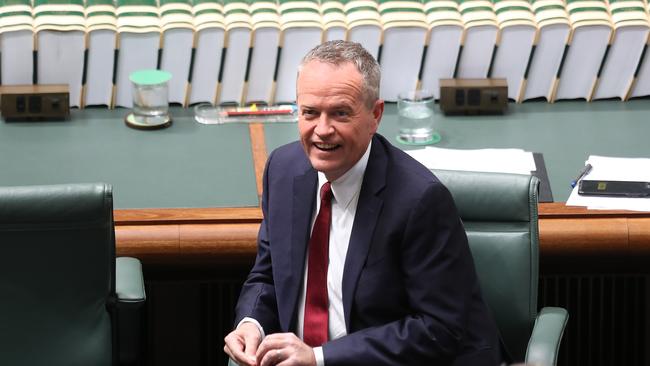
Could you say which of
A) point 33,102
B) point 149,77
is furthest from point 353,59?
point 33,102

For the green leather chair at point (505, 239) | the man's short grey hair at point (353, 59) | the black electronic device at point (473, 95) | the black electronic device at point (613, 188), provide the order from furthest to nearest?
the black electronic device at point (473, 95) → the black electronic device at point (613, 188) → the green leather chair at point (505, 239) → the man's short grey hair at point (353, 59)

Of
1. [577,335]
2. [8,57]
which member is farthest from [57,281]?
[577,335]

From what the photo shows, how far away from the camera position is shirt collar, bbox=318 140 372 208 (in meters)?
2.44

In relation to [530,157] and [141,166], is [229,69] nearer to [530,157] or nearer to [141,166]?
[141,166]

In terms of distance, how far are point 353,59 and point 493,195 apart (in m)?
0.46

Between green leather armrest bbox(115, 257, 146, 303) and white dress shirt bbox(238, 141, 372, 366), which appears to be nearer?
white dress shirt bbox(238, 141, 372, 366)

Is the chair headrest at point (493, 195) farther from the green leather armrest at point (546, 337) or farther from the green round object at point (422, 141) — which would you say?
the green round object at point (422, 141)

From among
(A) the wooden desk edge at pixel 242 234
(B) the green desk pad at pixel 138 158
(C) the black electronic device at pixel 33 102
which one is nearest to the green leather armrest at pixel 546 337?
(A) the wooden desk edge at pixel 242 234

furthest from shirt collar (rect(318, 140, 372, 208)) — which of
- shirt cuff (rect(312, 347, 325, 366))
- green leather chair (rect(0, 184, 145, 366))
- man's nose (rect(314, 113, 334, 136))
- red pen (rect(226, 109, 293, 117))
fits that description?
red pen (rect(226, 109, 293, 117))

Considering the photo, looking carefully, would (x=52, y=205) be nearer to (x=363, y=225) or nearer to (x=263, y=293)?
(x=263, y=293)

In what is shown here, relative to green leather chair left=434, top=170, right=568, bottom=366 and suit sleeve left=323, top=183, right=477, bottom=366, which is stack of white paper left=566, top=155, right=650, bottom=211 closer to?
green leather chair left=434, top=170, right=568, bottom=366

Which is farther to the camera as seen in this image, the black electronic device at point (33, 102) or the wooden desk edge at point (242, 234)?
the black electronic device at point (33, 102)

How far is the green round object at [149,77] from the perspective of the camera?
3.40 m

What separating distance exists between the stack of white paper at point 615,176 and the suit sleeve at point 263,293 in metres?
A: 0.84
